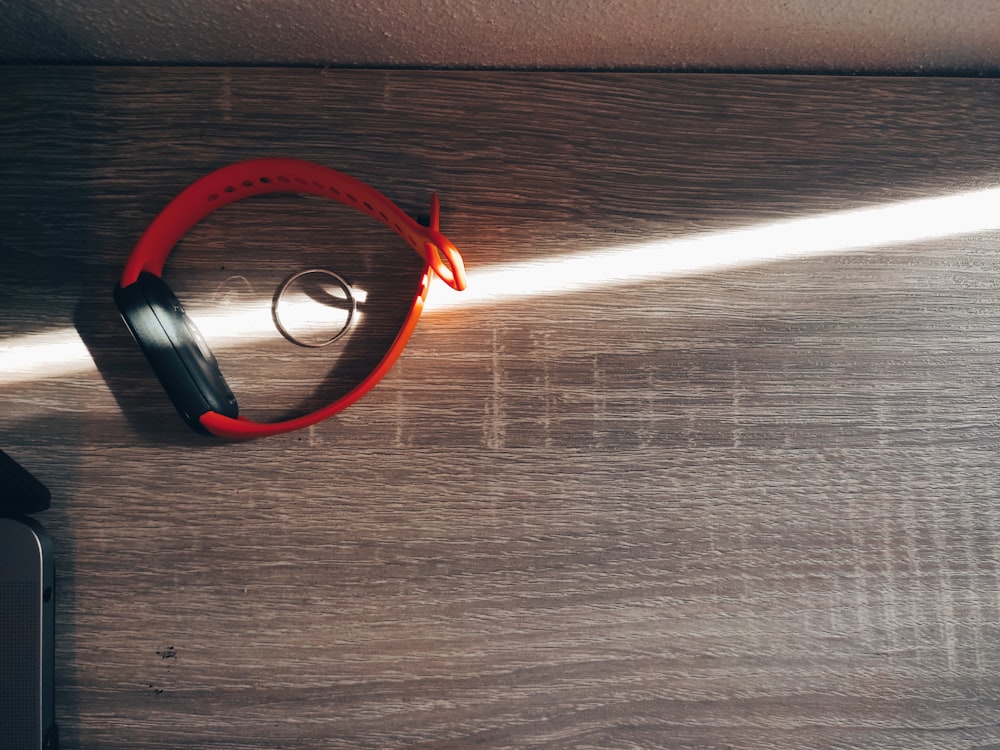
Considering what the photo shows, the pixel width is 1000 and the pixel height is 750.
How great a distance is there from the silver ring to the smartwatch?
61 mm

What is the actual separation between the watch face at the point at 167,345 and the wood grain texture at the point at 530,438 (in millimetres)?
41

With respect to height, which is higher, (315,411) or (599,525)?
(315,411)

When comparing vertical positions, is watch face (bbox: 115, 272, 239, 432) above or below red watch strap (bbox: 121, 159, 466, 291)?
below

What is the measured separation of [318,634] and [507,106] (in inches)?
20.6

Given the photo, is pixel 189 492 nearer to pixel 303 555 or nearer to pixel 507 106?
pixel 303 555

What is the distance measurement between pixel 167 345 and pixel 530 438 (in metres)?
0.33

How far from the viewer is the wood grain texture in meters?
0.63

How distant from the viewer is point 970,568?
0.66 meters

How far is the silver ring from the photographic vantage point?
645mm

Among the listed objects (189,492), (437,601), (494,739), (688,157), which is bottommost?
(494,739)

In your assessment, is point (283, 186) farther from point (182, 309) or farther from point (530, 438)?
point (530, 438)

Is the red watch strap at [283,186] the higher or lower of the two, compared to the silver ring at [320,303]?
higher

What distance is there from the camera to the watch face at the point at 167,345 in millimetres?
595

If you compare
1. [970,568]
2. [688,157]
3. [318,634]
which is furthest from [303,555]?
[970,568]
